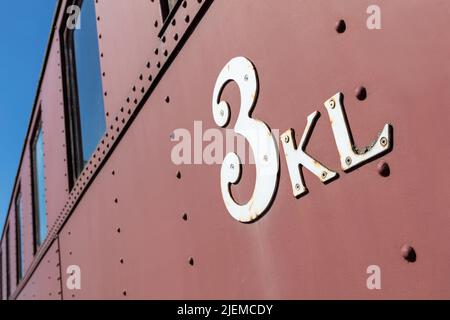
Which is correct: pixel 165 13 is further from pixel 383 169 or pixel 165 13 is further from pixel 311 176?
pixel 383 169

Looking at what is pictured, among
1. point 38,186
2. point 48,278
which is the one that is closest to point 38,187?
point 38,186

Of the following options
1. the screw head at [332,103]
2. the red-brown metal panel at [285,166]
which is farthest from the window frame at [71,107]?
the screw head at [332,103]

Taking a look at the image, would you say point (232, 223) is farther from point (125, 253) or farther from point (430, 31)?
point (125, 253)

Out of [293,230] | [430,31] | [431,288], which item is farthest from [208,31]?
[431,288]

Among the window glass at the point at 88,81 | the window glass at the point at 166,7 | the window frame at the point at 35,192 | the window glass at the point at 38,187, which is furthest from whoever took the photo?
the window frame at the point at 35,192

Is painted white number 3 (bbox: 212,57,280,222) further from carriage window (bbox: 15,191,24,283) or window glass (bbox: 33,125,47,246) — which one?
carriage window (bbox: 15,191,24,283)

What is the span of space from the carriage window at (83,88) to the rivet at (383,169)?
179cm

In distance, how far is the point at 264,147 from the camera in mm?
1146

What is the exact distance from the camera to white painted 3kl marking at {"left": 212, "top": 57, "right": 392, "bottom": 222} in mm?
904

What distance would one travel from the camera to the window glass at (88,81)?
259 centimetres

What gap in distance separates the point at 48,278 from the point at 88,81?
1.59 m

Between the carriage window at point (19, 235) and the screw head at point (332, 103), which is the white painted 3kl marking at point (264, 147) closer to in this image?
the screw head at point (332, 103)

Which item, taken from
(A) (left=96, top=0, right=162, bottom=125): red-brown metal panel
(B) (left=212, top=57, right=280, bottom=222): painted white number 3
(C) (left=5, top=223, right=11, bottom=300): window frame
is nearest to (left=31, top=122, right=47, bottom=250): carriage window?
(C) (left=5, top=223, right=11, bottom=300): window frame

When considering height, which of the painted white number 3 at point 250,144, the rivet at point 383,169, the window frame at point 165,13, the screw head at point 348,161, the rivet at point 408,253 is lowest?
the rivet at point 408,253
